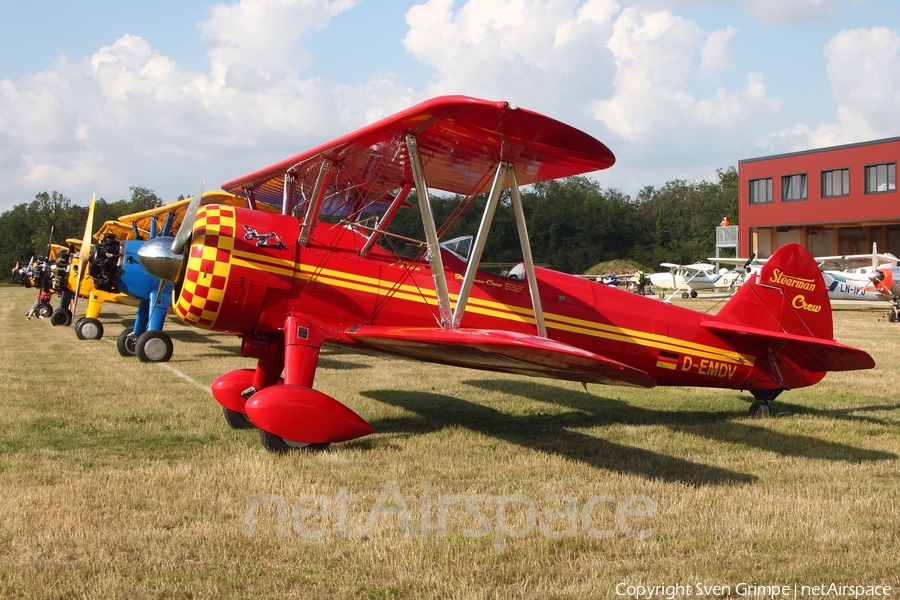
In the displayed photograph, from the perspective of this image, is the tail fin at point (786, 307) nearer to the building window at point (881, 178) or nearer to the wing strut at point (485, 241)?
the wing strut at point (485, 241)

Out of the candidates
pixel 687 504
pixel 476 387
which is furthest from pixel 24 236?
pixel 687 504

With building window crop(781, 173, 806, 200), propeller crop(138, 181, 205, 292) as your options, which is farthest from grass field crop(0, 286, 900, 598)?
building window crop(781, 173, 806, 200)

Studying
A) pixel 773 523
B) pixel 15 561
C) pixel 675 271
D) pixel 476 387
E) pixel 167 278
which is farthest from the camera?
pixel 675 271

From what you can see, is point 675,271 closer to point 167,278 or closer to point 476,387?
point 476,387

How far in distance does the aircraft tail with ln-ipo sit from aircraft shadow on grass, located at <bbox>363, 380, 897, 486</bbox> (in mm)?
838

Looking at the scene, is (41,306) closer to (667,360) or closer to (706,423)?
(667,360)

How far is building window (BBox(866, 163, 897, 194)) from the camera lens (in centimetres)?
4012

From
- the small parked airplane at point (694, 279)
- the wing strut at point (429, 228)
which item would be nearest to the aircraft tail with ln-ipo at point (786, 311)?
the wing strut at point (429, 228)

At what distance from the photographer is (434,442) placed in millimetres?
6633

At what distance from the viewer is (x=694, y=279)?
39125 mm

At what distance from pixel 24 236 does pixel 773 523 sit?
9335 centimetres

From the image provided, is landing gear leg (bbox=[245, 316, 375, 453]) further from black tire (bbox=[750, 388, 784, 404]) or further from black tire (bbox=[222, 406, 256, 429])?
black tire (bbox=[750, 388, 784, 404])

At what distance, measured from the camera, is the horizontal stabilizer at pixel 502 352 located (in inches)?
198
